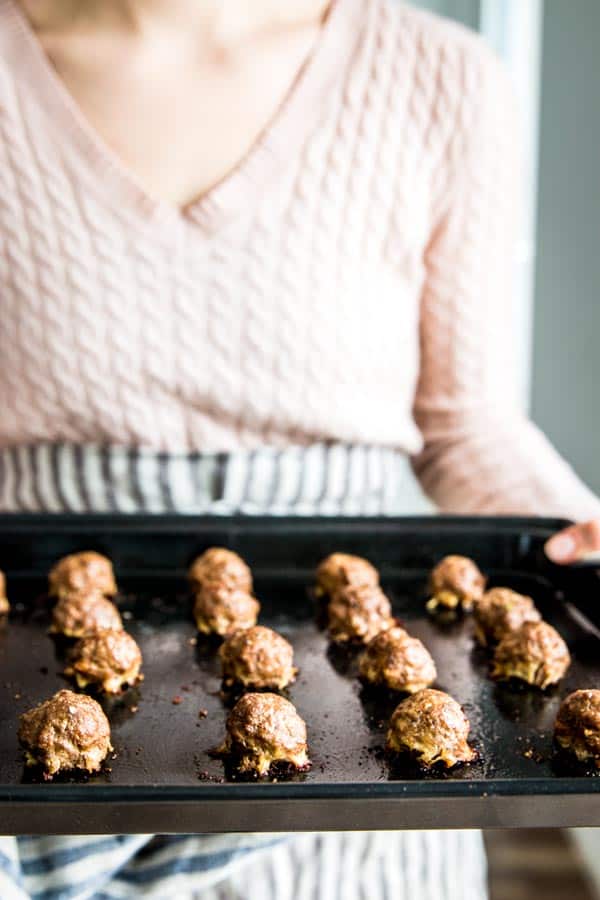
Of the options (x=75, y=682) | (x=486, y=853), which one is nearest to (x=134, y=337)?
(x=75, y=682)

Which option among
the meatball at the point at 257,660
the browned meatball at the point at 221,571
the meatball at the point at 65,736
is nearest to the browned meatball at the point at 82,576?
the browned meatball at the point at 221,571

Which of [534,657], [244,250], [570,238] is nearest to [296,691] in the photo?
[534,657]

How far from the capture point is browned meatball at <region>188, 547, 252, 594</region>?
4.36 ft

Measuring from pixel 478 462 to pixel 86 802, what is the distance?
1.03 meters

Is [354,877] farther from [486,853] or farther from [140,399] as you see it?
[140,399]

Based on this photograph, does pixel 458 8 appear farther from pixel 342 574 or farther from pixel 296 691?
pixel 296 691

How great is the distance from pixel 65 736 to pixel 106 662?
200mm

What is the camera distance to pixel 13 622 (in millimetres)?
1305

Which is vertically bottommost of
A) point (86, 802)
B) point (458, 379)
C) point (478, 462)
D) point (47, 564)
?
point (86, 802)

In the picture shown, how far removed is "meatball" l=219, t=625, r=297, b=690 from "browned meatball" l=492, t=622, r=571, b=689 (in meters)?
0.23

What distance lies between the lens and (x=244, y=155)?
5.39 feet

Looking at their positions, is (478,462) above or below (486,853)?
above

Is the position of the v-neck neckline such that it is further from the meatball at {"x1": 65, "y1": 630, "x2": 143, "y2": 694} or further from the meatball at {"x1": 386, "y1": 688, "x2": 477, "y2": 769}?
the meatball at {"x1": 386, "y1": 688, "x2": 477, "y2": 769}

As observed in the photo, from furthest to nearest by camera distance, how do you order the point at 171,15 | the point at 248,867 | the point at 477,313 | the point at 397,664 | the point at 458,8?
the point at 458,8 → the point at 477,313 → the point at 171,15 → the point at 397,664 → the point at 248,867
